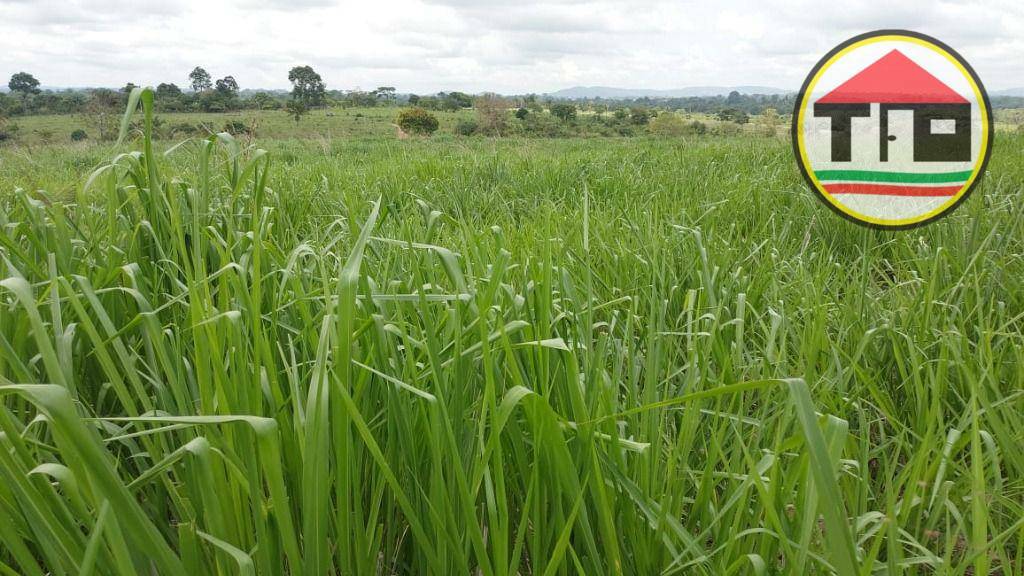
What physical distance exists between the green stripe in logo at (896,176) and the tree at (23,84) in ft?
186

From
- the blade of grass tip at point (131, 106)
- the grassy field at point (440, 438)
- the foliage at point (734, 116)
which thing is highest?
the foliage at point (734, 116)

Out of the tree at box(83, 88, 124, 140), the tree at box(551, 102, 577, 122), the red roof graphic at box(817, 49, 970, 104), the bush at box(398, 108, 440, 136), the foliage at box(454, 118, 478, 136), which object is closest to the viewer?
the red roof graphic at box(817, 49, 970, 104)

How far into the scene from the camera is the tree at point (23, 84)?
4717cm

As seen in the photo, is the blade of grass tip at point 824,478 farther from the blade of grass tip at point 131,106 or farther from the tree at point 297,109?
the tree at point 297,109

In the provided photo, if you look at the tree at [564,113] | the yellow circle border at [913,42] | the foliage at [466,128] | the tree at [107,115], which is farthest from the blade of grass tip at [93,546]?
the tree at [564,113]

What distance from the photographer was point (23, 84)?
49.0 m

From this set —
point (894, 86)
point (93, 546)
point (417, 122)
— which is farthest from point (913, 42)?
point (417, 122)

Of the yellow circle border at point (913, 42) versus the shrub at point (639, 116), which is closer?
the yellow circle border at point (913, 42)

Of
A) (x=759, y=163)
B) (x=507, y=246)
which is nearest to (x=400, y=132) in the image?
(x=759, y=163)

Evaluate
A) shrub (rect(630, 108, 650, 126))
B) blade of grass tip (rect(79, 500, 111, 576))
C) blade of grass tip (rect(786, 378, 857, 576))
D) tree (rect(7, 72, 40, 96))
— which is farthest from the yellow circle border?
tree (rect(7, 72, 40, 96))

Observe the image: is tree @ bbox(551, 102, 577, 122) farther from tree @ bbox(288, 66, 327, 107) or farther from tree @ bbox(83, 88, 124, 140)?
tree @ bbox(83, 88, 124, 140)

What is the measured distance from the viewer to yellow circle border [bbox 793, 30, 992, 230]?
2.47 metres

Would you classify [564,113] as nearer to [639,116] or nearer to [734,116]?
[639,116]

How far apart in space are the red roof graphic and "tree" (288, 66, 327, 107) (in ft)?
111
